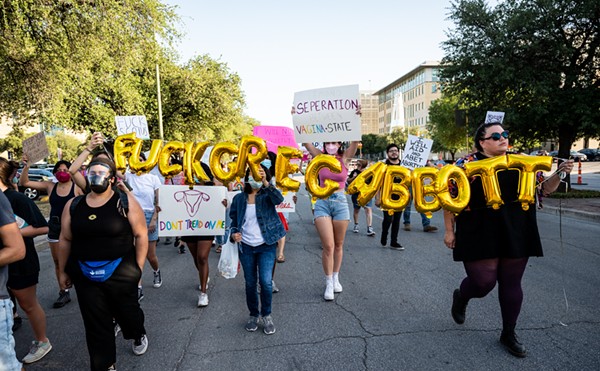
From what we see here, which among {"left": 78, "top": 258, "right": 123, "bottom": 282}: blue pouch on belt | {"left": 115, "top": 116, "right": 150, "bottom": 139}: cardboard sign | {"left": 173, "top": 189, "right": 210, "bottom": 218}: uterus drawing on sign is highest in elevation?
{"left": 115, "top": 116, "right": 150, "bottom": 139}: cardboard sign

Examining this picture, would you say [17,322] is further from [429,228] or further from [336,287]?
[429,228]

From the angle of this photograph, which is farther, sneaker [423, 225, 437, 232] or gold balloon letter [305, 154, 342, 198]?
sneaker [423, 225, 437, 232]

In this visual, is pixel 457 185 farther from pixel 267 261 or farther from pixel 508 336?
pixel 267 261

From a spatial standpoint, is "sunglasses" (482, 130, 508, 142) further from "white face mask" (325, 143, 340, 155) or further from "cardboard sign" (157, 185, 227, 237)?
"cardboard sign" (157, 185, 227, 237)

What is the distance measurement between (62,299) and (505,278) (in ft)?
16.1

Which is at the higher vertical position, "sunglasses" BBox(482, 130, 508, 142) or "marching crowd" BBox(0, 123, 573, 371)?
"sunglasses" BBox(482, 130, 508, 142)

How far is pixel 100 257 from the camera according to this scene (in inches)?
106

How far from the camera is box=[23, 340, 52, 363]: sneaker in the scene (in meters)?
3.15

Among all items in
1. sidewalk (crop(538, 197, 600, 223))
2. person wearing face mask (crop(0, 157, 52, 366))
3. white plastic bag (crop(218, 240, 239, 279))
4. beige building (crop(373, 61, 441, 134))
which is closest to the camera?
person wearing face mask (crop(0, 157, 52, 366))

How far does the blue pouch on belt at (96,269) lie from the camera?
2.69 m

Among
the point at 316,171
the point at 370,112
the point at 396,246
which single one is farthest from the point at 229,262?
the point at 370,112

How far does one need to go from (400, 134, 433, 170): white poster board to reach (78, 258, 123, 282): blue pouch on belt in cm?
651

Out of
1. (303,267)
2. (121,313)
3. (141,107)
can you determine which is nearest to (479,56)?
(303,267)

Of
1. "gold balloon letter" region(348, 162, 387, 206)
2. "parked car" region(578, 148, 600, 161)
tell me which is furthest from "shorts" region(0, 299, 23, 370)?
"parked car" region(578, 148, 600, 161)
